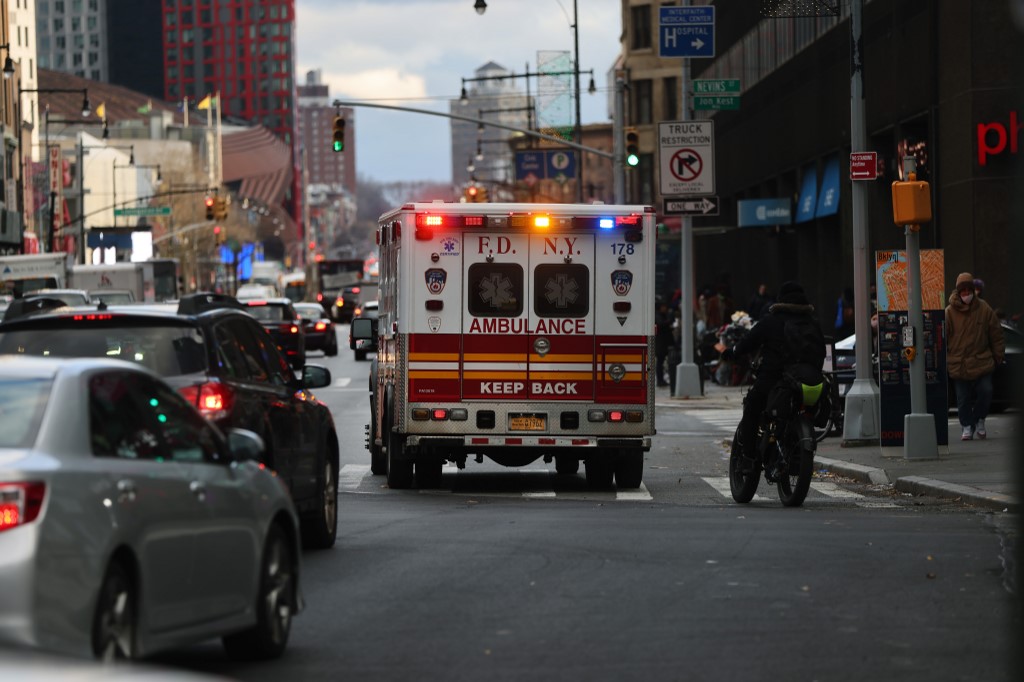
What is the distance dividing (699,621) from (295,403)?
3956mm

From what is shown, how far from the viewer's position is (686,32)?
104 feet

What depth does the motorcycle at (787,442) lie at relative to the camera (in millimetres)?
15570

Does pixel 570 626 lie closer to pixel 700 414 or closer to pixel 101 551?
pixel 101 551

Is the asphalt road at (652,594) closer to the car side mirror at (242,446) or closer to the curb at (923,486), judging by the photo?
the curb at (923,486)

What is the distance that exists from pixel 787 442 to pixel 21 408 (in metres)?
9.74

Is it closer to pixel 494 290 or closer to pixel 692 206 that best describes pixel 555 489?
pixel 494 290

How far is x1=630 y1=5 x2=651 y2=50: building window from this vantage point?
96562 mm

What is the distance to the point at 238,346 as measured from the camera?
39.3 ft

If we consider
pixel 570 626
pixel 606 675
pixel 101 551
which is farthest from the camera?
pixel 570 626

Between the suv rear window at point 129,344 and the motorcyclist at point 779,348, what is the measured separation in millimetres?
6132

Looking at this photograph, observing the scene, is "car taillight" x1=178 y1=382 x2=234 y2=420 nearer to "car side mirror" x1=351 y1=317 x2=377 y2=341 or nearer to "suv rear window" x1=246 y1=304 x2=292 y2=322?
"car side mirror" x1=351 y1=317 x2=377 y2=341

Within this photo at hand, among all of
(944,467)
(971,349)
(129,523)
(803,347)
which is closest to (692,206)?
(971,349)

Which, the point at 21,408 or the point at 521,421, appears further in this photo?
the point at 521,421

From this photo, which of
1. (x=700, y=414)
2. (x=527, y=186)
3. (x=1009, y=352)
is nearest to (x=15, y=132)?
(x=527, y=186)
